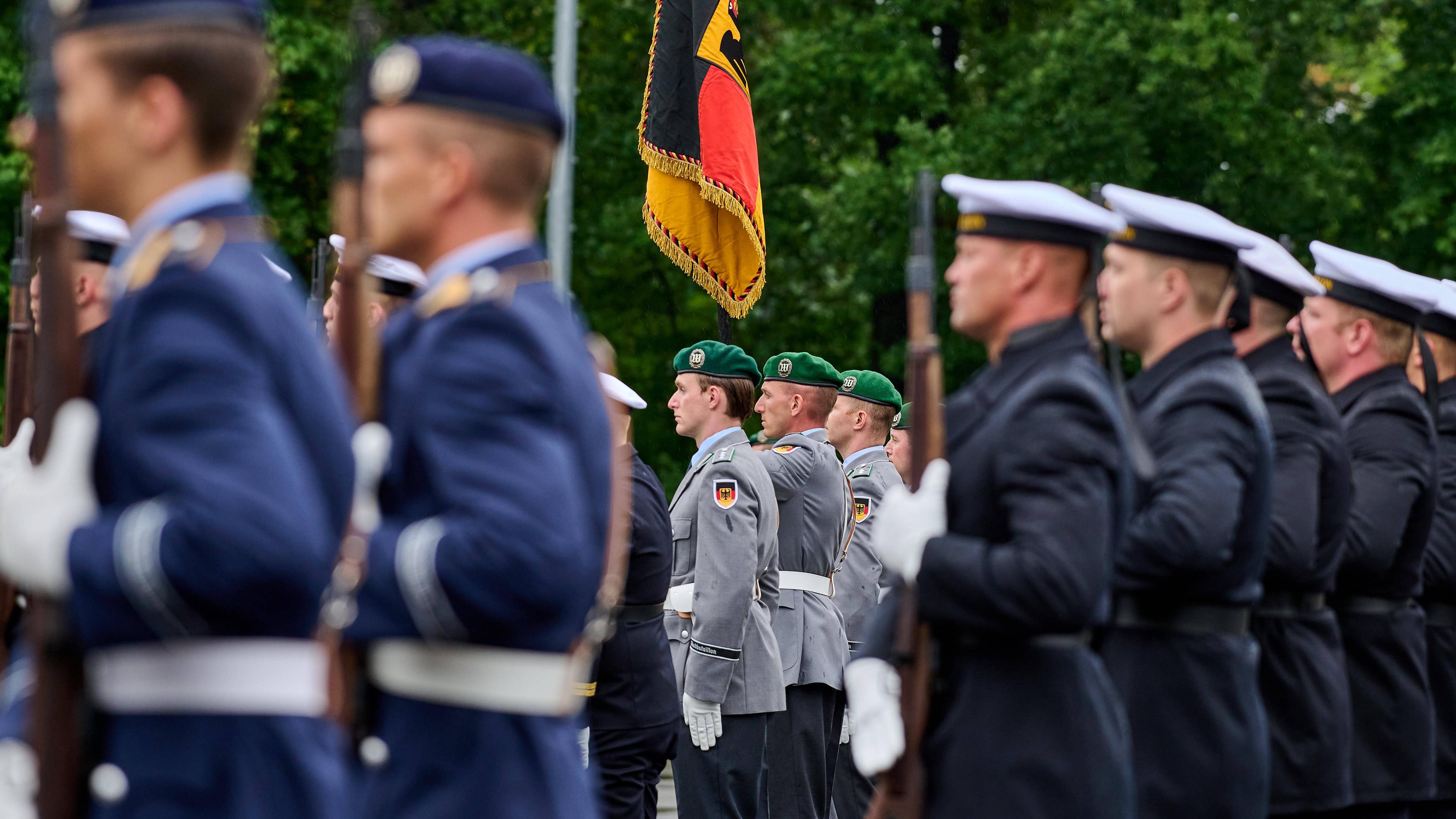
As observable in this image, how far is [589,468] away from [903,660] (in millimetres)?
1175

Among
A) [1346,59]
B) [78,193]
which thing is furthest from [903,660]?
[1346,59]

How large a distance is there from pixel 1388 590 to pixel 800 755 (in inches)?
129

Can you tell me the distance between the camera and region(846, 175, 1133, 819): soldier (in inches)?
141

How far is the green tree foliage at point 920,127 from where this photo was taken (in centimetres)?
1883

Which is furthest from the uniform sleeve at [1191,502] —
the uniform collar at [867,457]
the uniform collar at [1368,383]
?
the uniform collar at [867,457]

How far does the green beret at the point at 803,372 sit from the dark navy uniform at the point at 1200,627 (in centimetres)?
463

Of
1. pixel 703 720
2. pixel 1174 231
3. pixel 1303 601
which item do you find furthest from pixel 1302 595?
pixel 703 720

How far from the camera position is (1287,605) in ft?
16.9

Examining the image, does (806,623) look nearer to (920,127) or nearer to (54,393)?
(54,393)

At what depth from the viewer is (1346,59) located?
21.0 metres

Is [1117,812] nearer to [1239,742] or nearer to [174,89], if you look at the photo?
[1239,742]

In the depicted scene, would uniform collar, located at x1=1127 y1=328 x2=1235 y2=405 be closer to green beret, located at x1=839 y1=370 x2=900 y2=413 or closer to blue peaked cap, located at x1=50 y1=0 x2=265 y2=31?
blue peaked cap, located at x1=50 y1=0 x2=265 y2=31

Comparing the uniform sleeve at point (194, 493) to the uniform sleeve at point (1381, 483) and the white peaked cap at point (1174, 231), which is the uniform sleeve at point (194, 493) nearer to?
the white peaked cap at point (1174, 231)

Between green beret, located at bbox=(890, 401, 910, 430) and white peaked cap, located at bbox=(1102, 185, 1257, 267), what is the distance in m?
5.67
